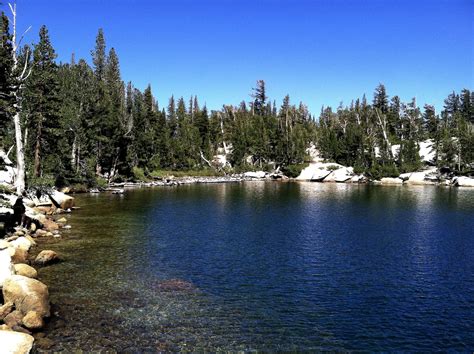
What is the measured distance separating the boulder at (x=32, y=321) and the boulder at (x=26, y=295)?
0.34 metres

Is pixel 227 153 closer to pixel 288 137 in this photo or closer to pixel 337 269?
pixel 288 137

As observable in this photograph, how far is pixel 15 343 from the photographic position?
46.3ft

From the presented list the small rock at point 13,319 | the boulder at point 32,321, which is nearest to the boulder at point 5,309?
the small rock at point 13,319

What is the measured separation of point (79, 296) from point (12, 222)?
693 inches

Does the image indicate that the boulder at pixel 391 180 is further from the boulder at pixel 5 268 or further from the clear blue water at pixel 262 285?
the boulder at pixel 5 268

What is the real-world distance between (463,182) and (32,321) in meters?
114

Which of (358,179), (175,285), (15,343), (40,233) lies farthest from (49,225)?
(358,179)

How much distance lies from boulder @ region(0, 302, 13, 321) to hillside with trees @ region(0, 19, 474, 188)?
903 inches

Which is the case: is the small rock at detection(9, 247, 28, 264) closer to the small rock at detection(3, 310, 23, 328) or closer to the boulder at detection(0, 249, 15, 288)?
the boulder at detection(0, 249, 15, 288)

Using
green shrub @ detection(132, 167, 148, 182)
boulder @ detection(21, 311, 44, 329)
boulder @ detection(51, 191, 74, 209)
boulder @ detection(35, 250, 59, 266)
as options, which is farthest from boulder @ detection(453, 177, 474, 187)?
boulder @ detection(21, 311, 44, 329)

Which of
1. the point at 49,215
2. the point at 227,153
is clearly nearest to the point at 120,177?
the point at 49,215

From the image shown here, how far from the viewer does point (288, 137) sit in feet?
458

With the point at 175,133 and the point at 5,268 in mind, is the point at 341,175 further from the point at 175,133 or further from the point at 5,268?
the point at 5,268

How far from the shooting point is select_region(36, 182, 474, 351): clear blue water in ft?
58.9
